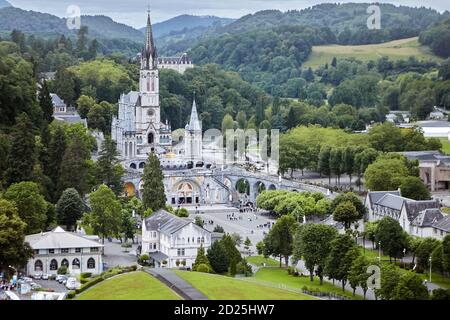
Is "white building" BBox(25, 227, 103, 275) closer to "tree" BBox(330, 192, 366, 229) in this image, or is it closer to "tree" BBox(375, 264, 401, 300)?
"tree" BBox(375, 264, 401, 300)

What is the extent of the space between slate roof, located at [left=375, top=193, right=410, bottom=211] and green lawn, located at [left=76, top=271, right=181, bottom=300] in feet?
83.6

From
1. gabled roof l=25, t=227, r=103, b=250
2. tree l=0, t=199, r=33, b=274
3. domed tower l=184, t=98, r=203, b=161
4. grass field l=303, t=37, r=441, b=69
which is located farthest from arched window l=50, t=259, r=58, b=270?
grass field l=303, t=37, r=441, b=69

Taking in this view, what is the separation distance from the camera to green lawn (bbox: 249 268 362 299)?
5050 cm

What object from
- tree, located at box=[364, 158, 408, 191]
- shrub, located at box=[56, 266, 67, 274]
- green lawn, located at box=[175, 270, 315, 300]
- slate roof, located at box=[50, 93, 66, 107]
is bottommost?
shrub, located at box=[56, 266, 67, 274]

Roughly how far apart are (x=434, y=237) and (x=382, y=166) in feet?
→ 61.0

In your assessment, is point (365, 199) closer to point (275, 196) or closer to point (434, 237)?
point (275, 196)

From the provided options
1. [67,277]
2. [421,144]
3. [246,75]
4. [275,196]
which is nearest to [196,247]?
[67,277]

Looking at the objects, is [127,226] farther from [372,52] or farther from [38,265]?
[372,52]

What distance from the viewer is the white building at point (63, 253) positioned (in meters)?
52.7

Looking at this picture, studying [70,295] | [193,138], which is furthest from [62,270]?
[193,138]

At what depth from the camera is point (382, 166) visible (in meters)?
77.6

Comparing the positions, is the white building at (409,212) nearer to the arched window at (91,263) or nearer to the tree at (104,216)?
the tree at (104,216)

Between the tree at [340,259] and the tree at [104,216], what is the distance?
13.9m

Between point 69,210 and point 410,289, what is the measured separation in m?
22.7
